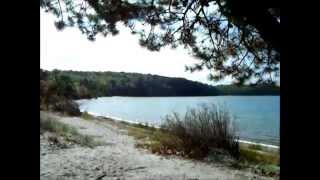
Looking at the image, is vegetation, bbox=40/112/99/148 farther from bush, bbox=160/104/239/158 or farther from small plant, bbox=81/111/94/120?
bush, bbox=160/104/239/158

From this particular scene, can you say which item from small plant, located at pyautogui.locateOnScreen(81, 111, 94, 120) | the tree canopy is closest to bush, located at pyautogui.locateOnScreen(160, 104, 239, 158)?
small plant, located at pyautogui.locateOnScreen(81, 111, 94, 120)

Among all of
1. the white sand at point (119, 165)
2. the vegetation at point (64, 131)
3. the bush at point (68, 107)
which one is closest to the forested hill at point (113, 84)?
the bush at point (68, 107)

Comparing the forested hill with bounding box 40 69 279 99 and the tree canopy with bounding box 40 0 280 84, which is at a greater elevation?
the tree canopy with bounding box 40 0 280 84

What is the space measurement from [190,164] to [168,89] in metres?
1.03

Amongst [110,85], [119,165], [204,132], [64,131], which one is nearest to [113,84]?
[110,85]

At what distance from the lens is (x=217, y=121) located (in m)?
4.47

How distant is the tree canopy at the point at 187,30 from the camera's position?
2.56 m

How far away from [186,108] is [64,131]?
1471mm

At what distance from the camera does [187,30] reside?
2.69 m

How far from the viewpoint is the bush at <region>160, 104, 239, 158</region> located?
439cm

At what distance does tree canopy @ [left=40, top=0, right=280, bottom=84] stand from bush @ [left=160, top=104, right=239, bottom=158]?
160cm

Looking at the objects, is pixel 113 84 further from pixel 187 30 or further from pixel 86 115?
pixel 187 30
